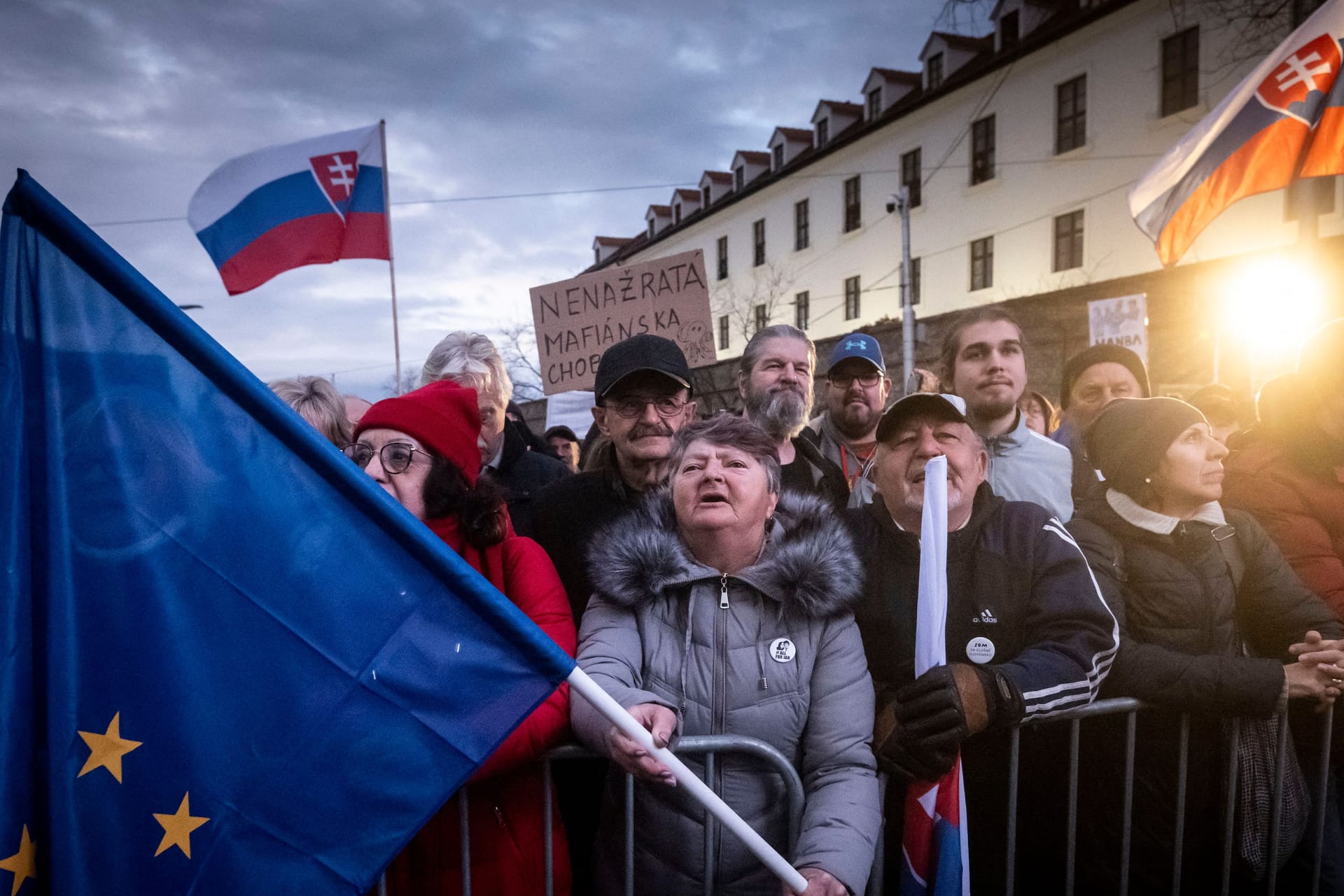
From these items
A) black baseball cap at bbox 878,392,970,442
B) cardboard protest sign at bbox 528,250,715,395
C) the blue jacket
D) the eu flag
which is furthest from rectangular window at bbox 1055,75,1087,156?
the eu flag

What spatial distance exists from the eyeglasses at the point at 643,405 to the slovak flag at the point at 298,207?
456 cm

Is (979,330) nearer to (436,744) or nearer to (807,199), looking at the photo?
(436,744)

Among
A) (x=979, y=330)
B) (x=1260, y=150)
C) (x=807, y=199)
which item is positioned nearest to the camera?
(x=979, y=330)

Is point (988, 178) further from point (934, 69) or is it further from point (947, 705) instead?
point (947, 705)

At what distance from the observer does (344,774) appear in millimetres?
1519

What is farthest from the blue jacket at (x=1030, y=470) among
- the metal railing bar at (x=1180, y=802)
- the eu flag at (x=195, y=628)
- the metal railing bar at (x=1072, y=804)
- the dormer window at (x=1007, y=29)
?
the dormer window at (x=1007, y=29)

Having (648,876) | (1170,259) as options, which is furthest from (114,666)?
(1170,259)

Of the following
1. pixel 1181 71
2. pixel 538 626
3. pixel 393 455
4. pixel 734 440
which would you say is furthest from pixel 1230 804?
pixel 1181 71

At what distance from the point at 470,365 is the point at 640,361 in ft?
3.39

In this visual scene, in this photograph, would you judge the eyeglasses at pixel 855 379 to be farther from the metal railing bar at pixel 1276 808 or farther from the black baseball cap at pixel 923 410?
the metal railing bar at pixel 1276 808

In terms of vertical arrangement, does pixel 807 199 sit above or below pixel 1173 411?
above

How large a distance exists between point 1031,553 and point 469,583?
1.53m

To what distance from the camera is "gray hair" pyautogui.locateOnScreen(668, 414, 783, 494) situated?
2193 mm

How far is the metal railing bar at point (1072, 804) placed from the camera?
7.25 ft
